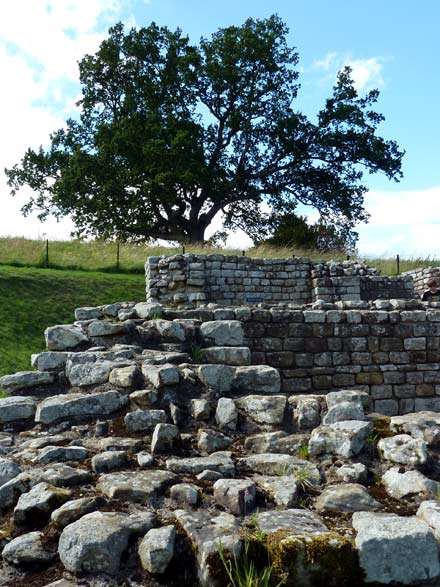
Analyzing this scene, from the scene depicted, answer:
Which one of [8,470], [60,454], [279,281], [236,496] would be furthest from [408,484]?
[279,281]

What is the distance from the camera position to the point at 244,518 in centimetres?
296

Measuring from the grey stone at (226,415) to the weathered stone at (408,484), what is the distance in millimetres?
1380

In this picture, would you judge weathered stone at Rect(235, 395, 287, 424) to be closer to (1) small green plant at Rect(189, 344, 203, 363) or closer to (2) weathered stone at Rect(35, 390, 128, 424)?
(2) weathered stone at Rect(35, 390, 128, 424)

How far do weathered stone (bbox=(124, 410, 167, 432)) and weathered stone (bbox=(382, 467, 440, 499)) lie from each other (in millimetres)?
1762

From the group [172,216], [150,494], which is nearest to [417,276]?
[172,216]

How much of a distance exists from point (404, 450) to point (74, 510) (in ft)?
6.76

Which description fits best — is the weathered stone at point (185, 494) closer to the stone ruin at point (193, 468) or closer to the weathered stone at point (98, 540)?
the stone ruin at point (193, 468)

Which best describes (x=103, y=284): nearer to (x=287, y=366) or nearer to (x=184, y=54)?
(x=287, y=366)

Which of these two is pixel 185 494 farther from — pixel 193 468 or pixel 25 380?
pixel 25 380

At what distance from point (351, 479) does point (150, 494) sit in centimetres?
121

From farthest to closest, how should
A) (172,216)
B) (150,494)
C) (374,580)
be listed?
(172,216)
(150,494)
(374,580)

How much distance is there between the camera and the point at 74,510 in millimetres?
2992

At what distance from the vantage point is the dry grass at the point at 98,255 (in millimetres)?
21359

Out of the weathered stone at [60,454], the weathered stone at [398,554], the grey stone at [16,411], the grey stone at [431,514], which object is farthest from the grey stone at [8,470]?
the grey stone at [431,514]
